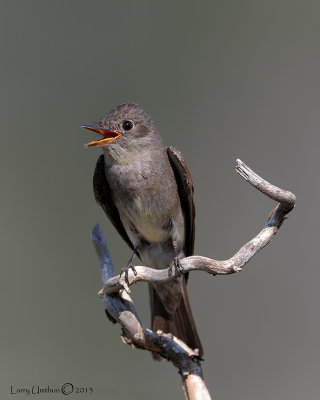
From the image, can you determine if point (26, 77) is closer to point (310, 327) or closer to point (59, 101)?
point (59, 101)

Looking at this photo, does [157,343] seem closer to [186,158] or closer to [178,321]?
[178,321]

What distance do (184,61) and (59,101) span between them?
4.65 ft

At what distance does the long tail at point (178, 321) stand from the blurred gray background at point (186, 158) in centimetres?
80

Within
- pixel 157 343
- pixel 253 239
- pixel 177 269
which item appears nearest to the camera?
pixel 253 239

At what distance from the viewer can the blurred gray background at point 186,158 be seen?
6250 millimetres

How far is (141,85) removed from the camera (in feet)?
24.8

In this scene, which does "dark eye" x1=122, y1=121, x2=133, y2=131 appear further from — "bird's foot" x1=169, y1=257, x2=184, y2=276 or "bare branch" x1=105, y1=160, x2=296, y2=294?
"bare branch" x1=105, y1=160, x2=296, y2=294

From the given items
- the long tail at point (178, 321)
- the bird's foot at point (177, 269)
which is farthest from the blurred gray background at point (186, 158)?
the bird's foot at point (177, 269)

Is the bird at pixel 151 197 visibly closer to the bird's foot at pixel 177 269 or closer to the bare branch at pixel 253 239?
the bird's foot at pixel 177 269

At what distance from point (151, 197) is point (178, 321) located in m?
0.94

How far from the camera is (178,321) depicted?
524cm

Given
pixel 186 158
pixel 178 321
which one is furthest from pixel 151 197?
pixel 186 158

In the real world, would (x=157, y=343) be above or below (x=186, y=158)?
below

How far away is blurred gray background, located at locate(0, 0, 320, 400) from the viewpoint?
625cm
